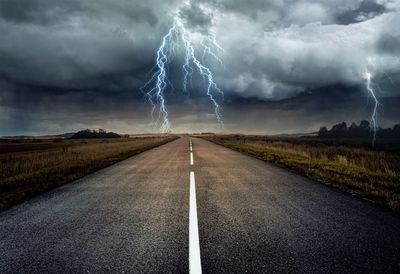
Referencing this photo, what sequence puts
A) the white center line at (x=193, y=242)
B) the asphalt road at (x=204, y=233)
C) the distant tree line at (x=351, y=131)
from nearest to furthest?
the white center line at (x=193, y=242) < the asphalt road at (x=204, y=233) < the distant tree line at (x=351, y=131)

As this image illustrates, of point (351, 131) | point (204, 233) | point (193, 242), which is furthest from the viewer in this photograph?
point (351, 131)

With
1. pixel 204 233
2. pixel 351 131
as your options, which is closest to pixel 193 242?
pixel 204 233

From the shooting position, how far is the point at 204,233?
471cm

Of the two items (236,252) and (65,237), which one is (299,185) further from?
(65,237)

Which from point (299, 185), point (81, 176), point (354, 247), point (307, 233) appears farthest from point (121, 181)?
point (354, 247)

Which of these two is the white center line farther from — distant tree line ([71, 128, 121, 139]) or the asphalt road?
distant tree line ([71, 128, 121, 139])

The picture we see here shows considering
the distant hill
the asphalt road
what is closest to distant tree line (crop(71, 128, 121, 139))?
the distant hill

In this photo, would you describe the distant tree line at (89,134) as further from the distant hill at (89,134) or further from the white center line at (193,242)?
the white center line at (193,242)

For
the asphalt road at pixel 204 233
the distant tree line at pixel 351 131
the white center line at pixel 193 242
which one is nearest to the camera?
the white center line at pixel 193 242

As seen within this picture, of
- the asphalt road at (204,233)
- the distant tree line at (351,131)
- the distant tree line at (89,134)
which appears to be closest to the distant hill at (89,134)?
the distant tree line at (89,134)

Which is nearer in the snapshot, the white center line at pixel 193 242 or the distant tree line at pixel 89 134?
the white center line at pixel 193 242

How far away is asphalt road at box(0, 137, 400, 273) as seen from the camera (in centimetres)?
361

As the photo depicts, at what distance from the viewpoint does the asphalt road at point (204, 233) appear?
361 centimetres

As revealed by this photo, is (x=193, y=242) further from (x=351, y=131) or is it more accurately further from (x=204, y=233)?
(x=351, y=131)
